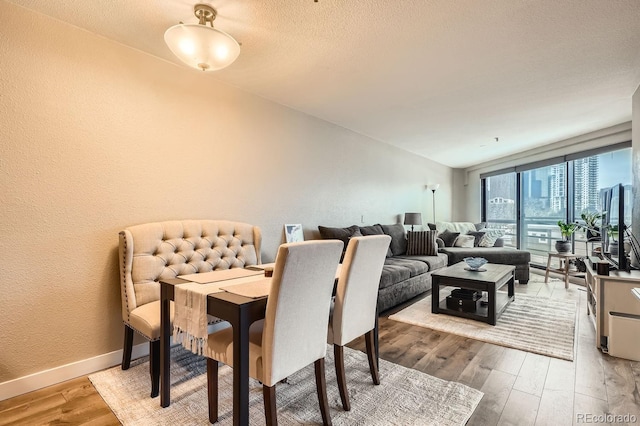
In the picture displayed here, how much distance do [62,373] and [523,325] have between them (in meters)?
3.86

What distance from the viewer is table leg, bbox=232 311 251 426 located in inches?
52.7

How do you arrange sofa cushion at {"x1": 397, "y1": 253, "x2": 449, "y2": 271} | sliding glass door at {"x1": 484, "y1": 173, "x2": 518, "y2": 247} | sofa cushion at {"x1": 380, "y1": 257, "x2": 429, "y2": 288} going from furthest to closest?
sliding glass door at {"x1": 484, "y1": 173, "x2": 518, "y2": 247}, sofa cushion at {"x1": 397, "y1": 253, "x2": 449, "y2": 271}, sofa cushion at {"x1": 380, "y1": 257, "x2": 429, "y2": 288}

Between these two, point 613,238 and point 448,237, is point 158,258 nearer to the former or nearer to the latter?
point 613,238

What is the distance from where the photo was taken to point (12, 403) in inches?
71.5

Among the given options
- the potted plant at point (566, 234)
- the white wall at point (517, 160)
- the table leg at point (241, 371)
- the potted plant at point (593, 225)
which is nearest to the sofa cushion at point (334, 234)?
the table leg at point (241, 371)

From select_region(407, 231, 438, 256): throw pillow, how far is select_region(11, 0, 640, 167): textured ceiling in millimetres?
1791

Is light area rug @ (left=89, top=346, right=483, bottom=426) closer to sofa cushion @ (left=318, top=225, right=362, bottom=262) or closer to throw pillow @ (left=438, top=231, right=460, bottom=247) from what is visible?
sofa cushion @ (left=318, top=225, right=362, bottom=262)

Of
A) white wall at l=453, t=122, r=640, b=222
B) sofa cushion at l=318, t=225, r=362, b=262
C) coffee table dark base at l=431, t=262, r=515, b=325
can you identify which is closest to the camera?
coffee table dark base at l=431, t=262, r=515, b=325

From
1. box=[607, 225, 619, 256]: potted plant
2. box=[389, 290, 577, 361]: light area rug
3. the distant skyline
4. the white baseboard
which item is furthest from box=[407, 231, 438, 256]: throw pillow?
the white baseboard

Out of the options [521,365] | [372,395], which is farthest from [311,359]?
[521,365]

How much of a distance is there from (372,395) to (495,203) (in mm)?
6914

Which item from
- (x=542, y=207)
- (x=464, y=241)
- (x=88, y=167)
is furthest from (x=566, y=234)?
(x=88, y=167)

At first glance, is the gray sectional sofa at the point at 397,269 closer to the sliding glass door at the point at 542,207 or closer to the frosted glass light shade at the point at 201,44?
the frosted glass light shade at the point at 201,44

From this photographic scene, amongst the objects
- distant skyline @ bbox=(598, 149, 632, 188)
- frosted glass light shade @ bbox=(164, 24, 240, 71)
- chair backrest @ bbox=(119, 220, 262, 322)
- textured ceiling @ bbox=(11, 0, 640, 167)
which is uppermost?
textured ceiling @ bbox=(11, 0, 640, 167)
